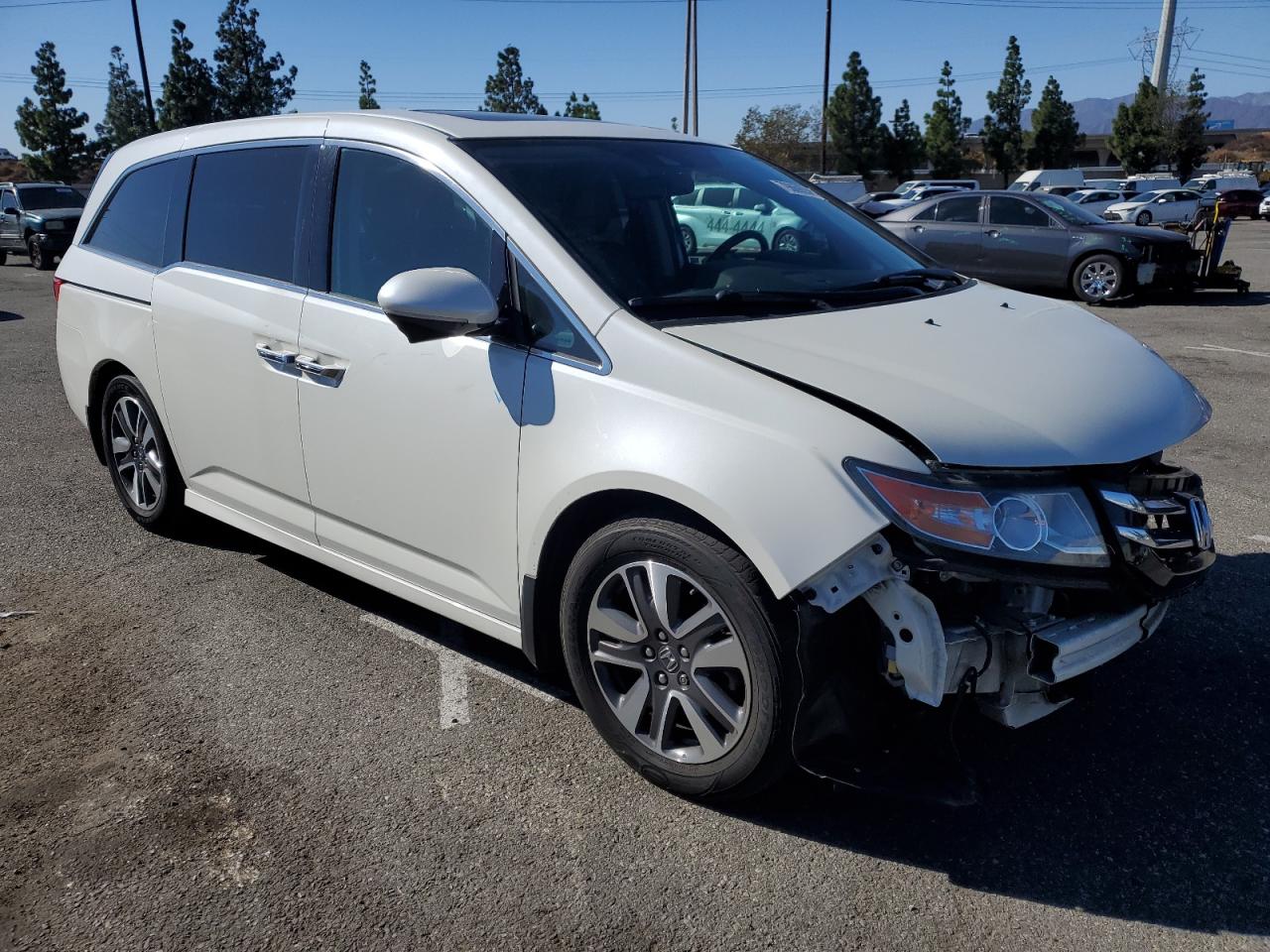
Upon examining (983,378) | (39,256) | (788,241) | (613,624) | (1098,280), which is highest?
(788,241)

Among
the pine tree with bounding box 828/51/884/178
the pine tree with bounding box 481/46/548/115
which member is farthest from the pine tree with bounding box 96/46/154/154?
the pine tree with bounding box 828/51/884/178

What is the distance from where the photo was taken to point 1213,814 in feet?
9.16

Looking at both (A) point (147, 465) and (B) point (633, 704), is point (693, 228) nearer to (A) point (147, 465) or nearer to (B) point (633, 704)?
(B) point (633, 704)

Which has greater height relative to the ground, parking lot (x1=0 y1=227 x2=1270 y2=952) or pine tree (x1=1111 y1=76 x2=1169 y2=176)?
pine tree (x1=1111 y1=76 x2=1169 y2=176)

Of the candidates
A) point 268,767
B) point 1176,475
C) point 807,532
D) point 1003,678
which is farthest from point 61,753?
point 1176,475

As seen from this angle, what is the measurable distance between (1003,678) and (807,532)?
2.11 feet

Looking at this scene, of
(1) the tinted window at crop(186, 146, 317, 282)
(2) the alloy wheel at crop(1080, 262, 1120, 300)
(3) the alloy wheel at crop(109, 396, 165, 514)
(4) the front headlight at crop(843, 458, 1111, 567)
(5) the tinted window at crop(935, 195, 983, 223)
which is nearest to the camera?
(4) the front headlight at crop(843, 458, 1111, 567)

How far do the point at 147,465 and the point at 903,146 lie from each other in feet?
225

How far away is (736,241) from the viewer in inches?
144

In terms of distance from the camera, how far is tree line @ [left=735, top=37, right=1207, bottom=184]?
63531 millimetres

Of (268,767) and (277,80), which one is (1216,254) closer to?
(268,767)

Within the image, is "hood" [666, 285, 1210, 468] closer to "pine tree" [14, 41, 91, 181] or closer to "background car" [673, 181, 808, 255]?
"background car" [673, 181, 808, 255]

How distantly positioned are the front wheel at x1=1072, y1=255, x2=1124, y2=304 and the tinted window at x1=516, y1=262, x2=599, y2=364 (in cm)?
1253

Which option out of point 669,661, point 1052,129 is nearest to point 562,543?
point 669,661
